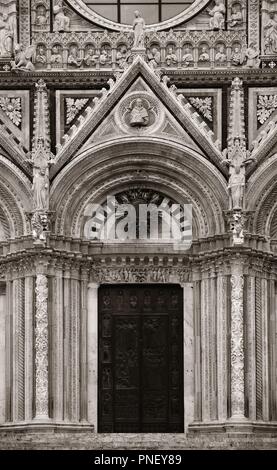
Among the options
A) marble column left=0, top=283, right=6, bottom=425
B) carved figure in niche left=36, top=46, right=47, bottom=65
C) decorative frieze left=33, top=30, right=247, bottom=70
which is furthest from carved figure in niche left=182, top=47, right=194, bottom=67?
marble column left=0, top=283, right=6, bottom=425

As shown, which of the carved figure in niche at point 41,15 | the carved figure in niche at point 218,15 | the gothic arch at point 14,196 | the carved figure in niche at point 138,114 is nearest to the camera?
the gothic arch at point 14,196

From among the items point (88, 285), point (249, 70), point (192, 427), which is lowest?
point (192, 427)

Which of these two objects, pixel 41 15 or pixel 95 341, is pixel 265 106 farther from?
pixel 95 341

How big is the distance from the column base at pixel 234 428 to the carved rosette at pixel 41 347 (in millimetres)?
3127

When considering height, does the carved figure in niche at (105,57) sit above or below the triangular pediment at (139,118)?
above

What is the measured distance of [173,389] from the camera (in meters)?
49.9

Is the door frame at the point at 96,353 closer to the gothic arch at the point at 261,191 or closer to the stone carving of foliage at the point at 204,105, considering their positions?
the gothic arch at the point at 261,191

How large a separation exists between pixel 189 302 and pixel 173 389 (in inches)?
74.0

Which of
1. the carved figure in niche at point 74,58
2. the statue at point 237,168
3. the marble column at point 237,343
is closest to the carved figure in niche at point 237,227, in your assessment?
the statue at point 237,168

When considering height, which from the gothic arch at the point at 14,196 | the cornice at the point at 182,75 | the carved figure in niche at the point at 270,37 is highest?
the carved figure in niche at the point at 270,37

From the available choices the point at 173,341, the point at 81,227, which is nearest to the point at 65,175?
the point at 81,227

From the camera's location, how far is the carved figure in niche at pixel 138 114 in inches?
1961

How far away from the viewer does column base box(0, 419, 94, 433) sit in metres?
48.5

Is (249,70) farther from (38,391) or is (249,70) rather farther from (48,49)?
(38,391)
